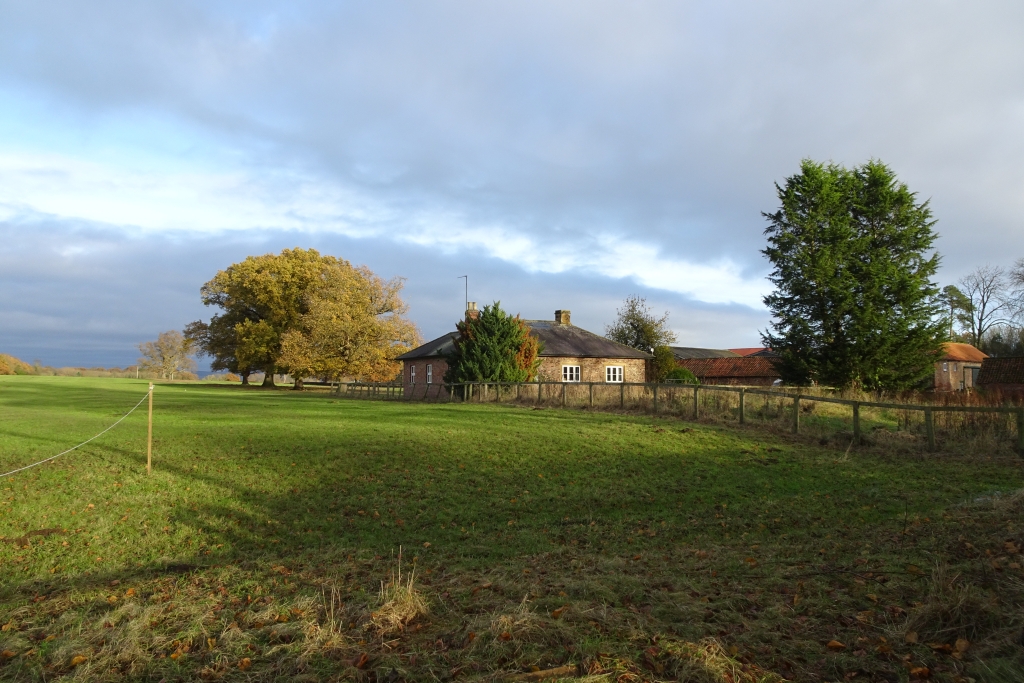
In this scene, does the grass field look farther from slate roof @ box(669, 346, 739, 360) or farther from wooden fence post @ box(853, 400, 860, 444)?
slate roof @ box(669, 346, 739, 360)

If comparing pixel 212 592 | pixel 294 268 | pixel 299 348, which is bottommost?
pixel 212 592

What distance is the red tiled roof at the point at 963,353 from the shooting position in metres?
59.4

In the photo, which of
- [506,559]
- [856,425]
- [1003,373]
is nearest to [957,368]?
[1003,373]

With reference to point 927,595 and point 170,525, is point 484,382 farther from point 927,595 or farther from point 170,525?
point 927,595

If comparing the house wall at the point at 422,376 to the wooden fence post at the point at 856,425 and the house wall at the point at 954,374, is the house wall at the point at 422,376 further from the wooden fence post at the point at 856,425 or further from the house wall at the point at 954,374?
the house wall at the point at 954,374

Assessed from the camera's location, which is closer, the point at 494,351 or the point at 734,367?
the point at 494,351

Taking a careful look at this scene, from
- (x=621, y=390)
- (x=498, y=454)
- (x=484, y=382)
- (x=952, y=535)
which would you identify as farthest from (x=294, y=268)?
(x=952, y=535)

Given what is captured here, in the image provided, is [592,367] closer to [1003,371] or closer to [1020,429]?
[1003,371]

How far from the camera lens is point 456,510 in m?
10.8

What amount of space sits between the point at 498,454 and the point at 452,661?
407 inches

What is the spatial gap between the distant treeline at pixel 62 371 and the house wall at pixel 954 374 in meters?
88.9

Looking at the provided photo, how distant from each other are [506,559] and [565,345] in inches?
1444

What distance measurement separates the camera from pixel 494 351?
1326 inches

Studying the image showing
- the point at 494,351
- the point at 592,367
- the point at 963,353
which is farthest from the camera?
the point at 963,353
